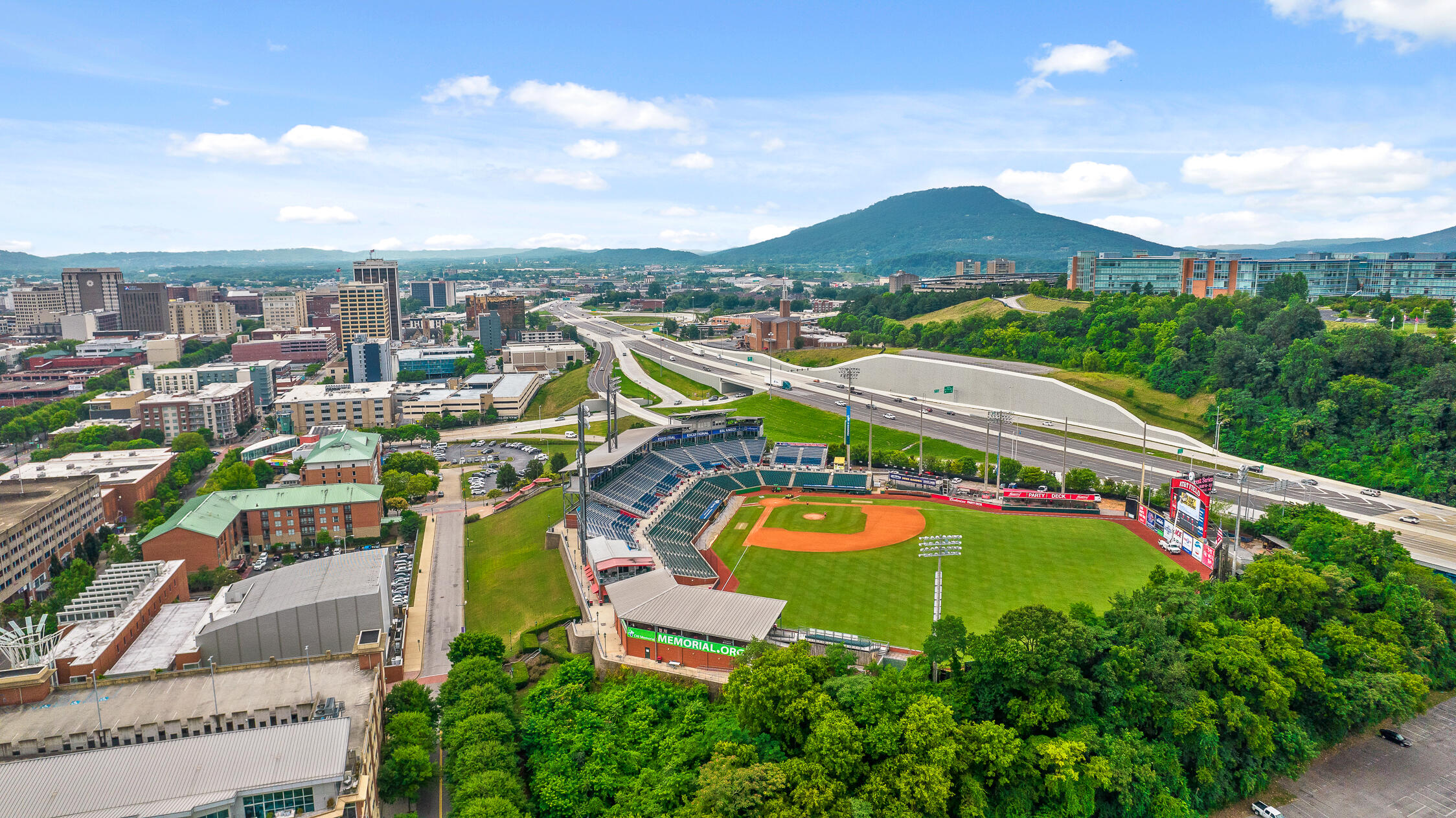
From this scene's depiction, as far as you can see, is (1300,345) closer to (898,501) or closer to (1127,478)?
(1127,478)

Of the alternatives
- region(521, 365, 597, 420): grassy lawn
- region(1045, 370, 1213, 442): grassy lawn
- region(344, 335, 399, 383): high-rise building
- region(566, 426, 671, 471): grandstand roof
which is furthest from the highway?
region(344, 335, 399, 383): high-rise building

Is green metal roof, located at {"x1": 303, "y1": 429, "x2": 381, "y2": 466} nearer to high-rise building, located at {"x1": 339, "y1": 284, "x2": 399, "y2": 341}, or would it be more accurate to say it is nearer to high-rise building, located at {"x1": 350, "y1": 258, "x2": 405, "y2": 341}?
high-rise building, located at {"x1": 339, "y1": 284, "x2": 399, "y2": 341}

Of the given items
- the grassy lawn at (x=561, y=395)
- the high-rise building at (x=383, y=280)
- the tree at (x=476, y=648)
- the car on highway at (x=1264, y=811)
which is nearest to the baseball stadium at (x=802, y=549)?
the tree at (x=476, y=648)

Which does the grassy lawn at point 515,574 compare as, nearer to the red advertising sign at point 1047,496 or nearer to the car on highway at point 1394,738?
the red advertising sign at point 1047,496

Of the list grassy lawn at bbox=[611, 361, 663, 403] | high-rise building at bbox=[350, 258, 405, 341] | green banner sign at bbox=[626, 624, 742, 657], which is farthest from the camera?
high-rise building at bbox=[350, 258, 405, 341]

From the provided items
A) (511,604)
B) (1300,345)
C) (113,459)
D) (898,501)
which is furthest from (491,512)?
(1300,345)

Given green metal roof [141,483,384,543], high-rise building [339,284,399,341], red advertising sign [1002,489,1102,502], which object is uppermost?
high-rise building [339,284,399,341]

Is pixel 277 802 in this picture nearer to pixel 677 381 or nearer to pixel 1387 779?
pixel 1387 779
